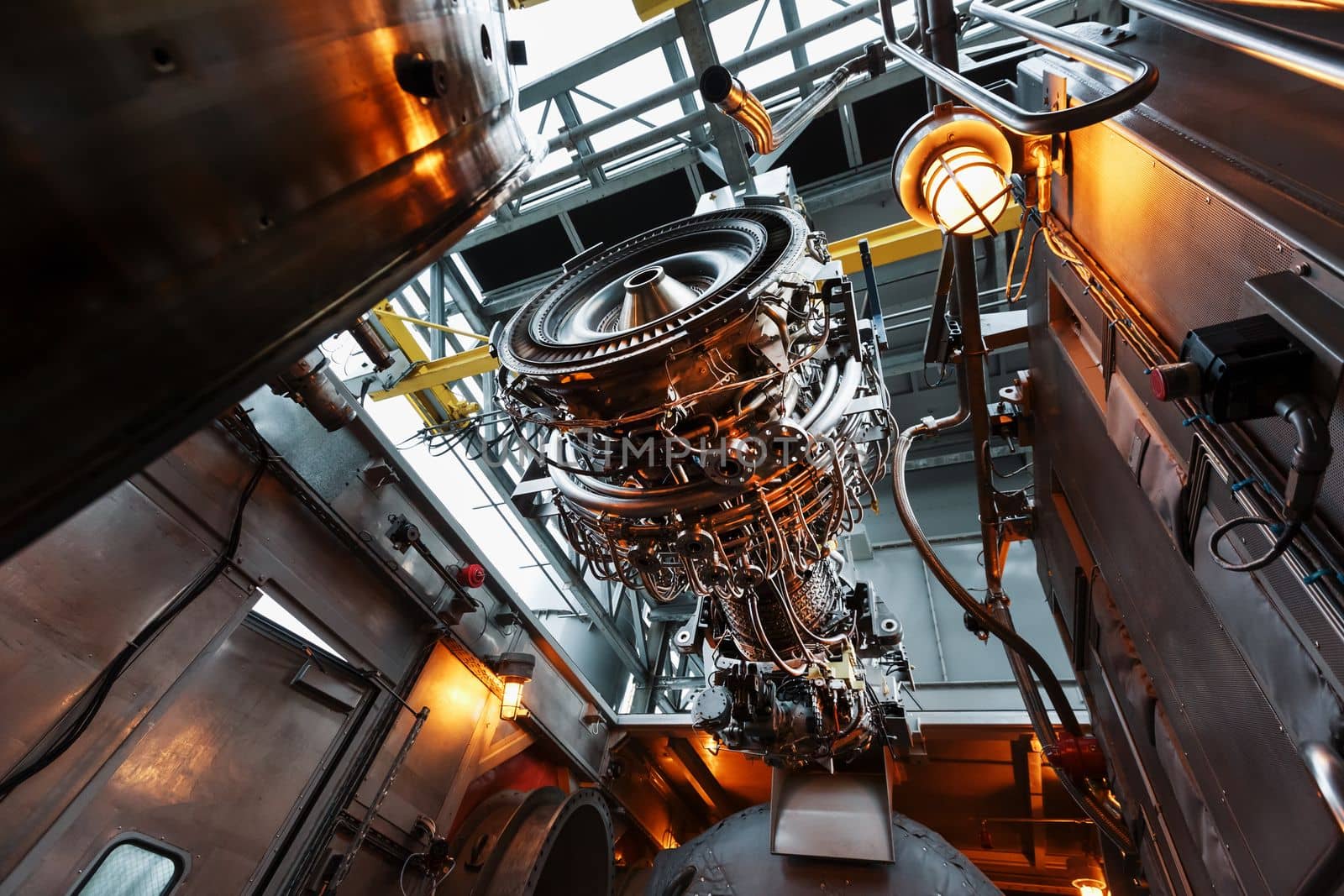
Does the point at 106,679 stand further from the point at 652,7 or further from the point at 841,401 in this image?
the point at 652,7

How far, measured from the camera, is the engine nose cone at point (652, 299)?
2.17m

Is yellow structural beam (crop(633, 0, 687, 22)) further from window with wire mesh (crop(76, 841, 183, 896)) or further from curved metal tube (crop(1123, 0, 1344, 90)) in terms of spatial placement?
window with wire mesh (crop(76, 841, 183, 896))

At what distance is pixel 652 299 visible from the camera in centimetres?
219

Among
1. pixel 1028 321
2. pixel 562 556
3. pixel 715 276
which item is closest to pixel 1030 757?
pixel 1028 321

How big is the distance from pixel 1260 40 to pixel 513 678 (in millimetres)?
3875

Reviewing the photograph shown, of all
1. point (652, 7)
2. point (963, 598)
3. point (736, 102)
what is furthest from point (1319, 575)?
point (652, 7)

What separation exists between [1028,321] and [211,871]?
398 centimetres

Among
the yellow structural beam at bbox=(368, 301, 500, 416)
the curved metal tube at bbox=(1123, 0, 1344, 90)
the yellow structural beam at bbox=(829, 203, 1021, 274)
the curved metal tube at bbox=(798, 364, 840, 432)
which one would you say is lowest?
the yellow structural beam at bbox=(368, 301, 500, 416)

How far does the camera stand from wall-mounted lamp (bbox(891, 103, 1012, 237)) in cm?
156

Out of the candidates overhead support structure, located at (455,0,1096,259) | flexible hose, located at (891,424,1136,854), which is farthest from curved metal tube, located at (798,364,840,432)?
overhead support structure, located at (455,0,1096,259)

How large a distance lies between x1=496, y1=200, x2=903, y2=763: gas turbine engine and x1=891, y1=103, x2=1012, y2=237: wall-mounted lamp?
488 millimetres

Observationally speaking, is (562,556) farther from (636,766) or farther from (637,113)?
(637,113)

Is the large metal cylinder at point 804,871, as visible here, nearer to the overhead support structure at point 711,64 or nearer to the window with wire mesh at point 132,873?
the window with wire mesh at point 132,873

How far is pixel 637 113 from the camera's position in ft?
17.0
